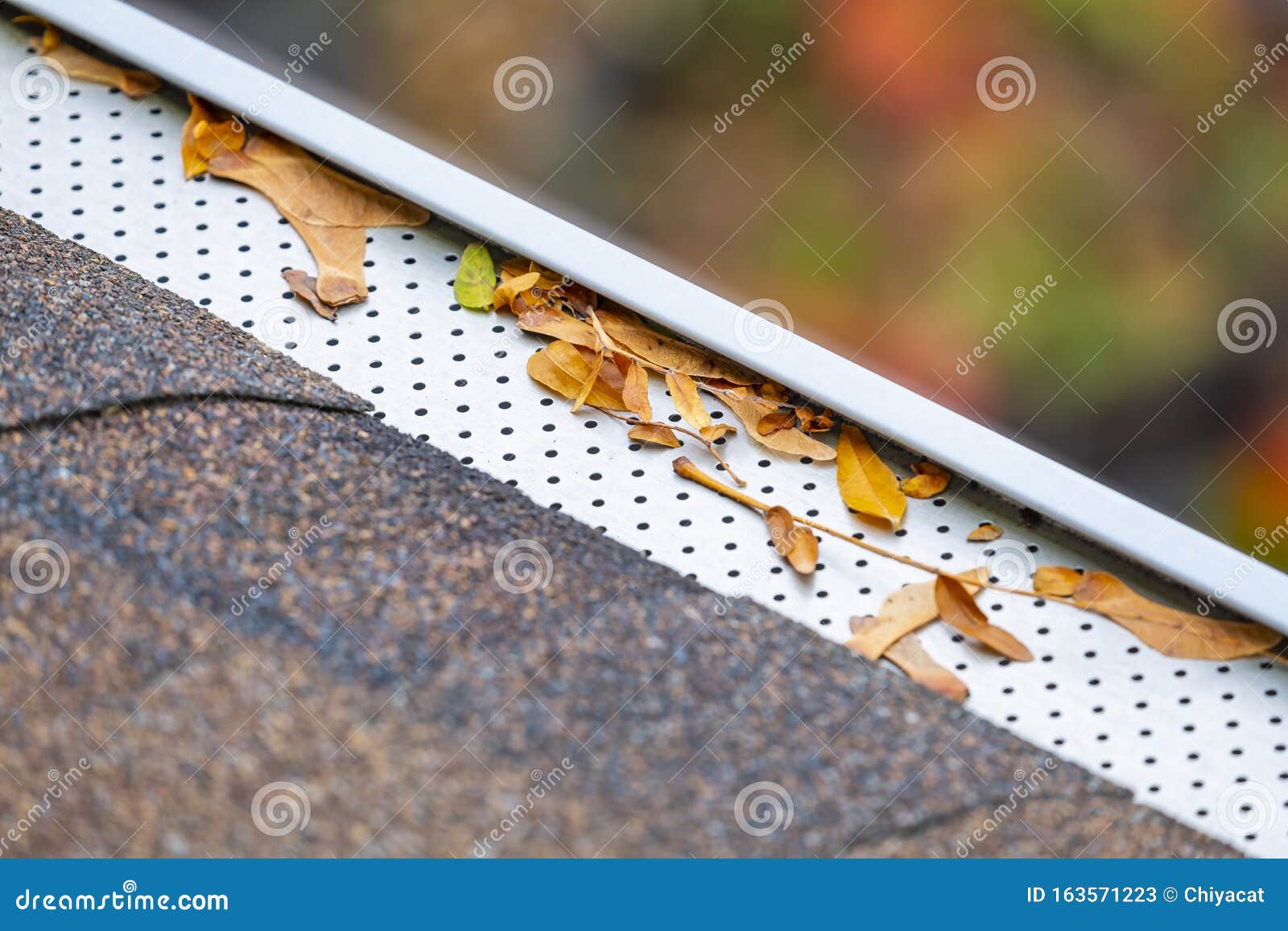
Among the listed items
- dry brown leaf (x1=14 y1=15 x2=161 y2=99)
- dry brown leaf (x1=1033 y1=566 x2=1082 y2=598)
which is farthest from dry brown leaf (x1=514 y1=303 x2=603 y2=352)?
dry brown leaf (x1=14 y1=15 x2=161 y2=99)

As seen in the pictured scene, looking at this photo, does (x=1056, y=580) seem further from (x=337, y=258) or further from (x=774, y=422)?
(x=337, y=258)

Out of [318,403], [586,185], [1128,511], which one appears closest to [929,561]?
[1128,511]

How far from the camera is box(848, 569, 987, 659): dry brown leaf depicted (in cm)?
109

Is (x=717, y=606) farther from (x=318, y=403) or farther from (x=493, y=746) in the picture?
(x=318, y=403)

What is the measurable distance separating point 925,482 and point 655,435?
0.27m

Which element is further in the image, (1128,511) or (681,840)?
(1128,511)

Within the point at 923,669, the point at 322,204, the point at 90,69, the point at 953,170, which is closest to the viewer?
the point at 923,669

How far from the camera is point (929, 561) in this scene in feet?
3.82

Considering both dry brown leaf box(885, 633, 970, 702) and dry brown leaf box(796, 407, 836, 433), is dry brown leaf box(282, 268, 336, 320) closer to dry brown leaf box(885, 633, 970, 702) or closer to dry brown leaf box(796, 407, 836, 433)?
dry brown leaf box(796, 407, 836, 433)

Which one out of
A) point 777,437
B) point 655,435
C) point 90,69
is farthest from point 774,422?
point 90,69

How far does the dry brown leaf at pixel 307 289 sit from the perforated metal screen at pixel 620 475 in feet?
0.04

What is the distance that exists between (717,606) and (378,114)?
5.64 feet

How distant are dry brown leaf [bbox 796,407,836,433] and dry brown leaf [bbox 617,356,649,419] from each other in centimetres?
15

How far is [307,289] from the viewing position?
4.38ft
